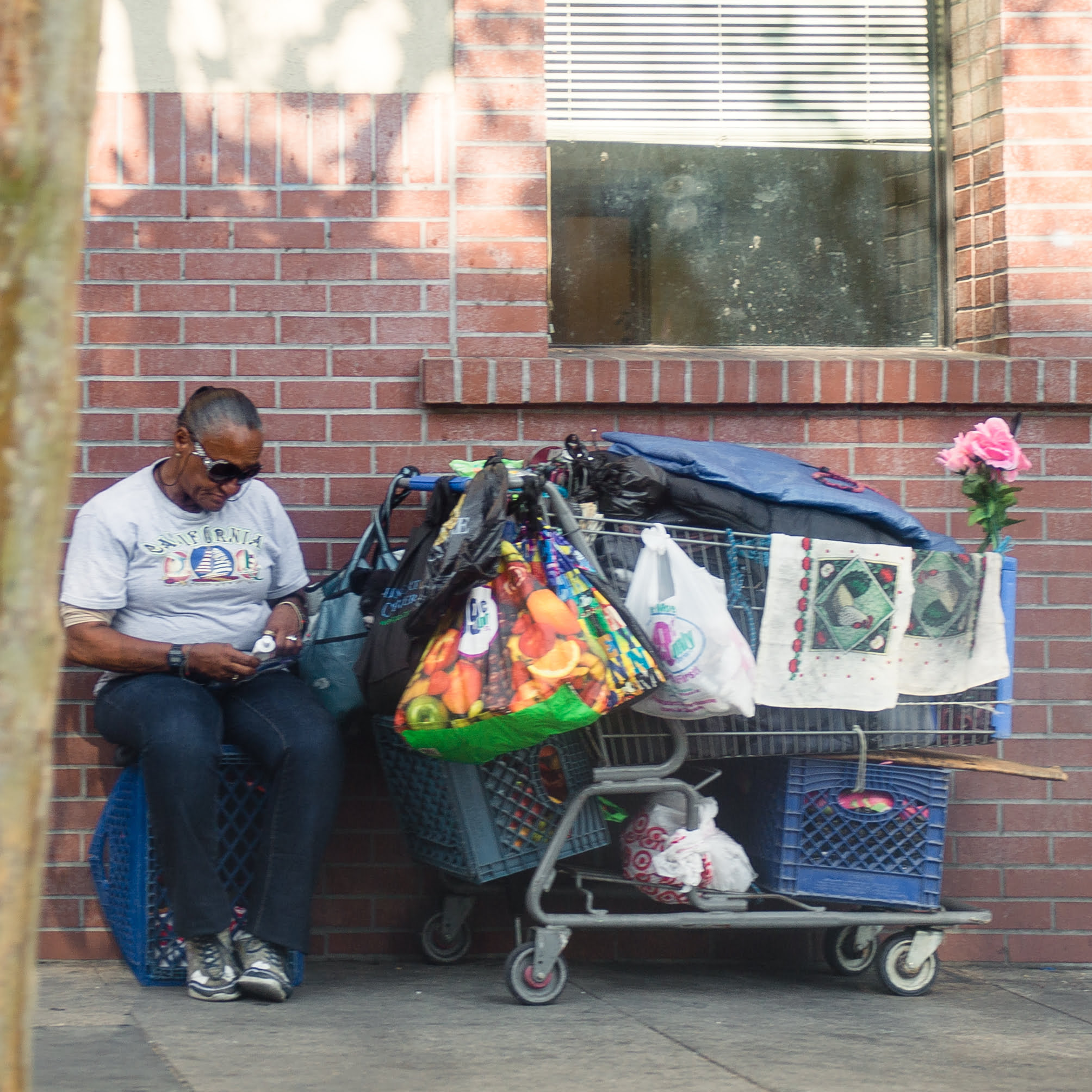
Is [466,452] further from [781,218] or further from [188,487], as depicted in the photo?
[781,218]

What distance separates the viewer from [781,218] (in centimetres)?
516

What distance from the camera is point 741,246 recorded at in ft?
16.9

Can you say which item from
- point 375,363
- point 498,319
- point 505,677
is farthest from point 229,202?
point 505,677

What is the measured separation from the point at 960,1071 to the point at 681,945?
136cm

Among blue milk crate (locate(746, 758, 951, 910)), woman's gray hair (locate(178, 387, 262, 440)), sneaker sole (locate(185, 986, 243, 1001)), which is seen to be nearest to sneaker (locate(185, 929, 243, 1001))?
sneaker sole (locate(185, 986, 243, 1001))

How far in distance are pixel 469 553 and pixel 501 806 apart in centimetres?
75

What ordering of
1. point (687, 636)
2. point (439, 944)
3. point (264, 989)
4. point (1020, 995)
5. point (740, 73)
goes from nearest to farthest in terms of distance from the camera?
point (687, 636) → point (264, 989) → point (1020, 995) → point (439, 944) → point (740, 73)

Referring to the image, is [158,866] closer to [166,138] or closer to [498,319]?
[498,319]

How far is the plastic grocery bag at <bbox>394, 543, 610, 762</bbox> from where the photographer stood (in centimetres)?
360

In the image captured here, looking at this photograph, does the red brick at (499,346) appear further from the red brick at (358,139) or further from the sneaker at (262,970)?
the sneaker at (262,970)

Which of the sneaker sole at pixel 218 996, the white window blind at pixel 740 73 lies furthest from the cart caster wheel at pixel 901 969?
the white window blind at pixel 740 73

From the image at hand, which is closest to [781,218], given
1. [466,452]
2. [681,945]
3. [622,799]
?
[466,452]

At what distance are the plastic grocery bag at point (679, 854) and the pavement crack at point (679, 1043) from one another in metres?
0.32

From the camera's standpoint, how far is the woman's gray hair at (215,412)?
4.14 metres
